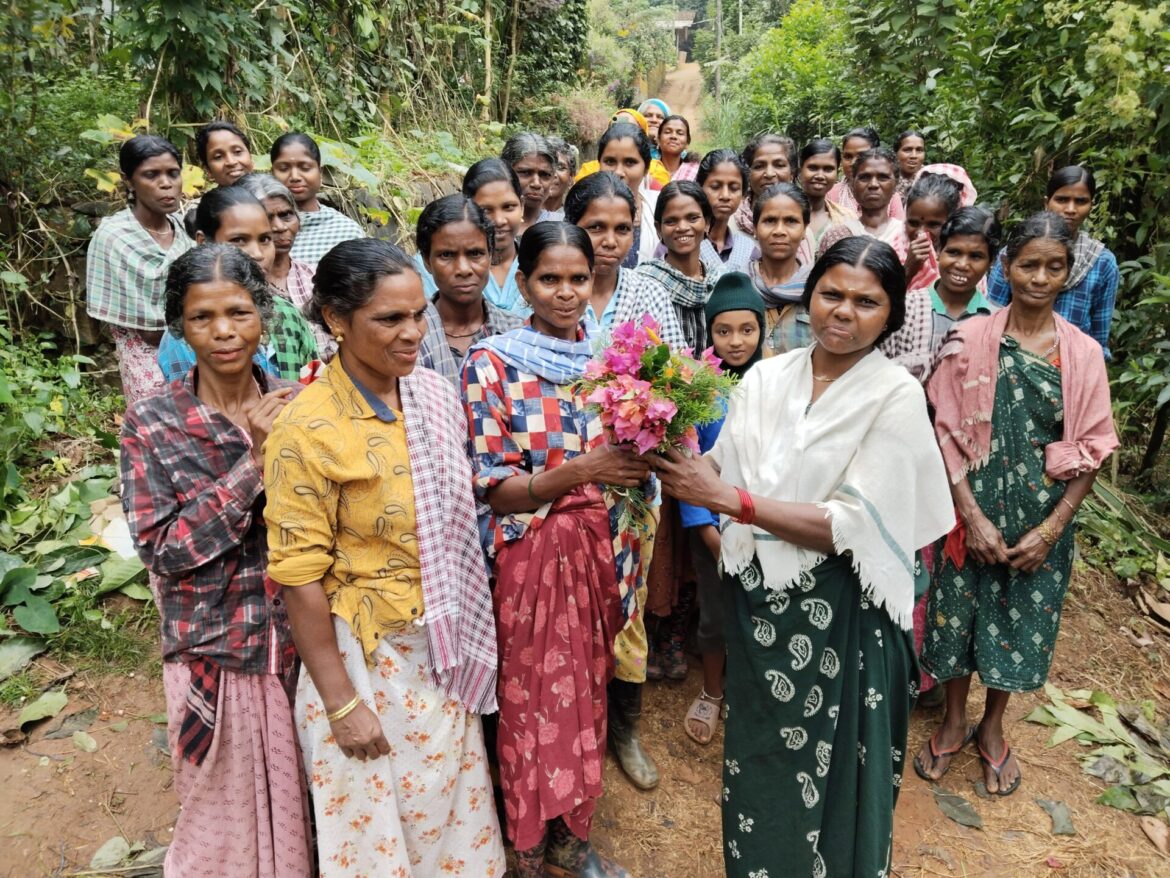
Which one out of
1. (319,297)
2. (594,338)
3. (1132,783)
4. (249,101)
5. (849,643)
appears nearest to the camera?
(319,297)

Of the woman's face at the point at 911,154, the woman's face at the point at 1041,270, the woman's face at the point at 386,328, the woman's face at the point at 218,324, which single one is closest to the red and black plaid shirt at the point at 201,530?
the woman's face at the point at 218,324

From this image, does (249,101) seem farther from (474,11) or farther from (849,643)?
(849,643)

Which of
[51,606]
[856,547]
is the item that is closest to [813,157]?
[856,547]

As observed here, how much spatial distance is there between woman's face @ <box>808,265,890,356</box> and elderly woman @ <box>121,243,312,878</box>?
65.8 inches

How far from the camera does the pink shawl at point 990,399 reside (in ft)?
9.45

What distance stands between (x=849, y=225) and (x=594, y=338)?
3.05 meters

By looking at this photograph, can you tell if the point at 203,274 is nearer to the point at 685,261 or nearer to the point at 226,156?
the point at 685,261

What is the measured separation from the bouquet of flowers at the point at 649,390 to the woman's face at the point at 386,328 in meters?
0.51

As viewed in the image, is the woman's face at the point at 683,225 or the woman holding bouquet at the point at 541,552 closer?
the woman holding bouquet at the point at 541,552

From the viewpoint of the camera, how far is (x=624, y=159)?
4.77 m

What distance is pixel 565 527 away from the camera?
240 centimetres

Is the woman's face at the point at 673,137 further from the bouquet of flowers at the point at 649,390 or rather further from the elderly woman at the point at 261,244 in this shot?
the bouquet of flowers at the point at 649,390

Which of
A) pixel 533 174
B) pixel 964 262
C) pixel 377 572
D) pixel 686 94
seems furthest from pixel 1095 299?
pixel 686 94

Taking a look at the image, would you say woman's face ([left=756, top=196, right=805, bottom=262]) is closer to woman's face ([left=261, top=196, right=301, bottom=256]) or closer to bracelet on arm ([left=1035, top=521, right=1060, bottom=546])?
bracelet on arm ([left=1035, top=521, right=1060, bottom=546])
